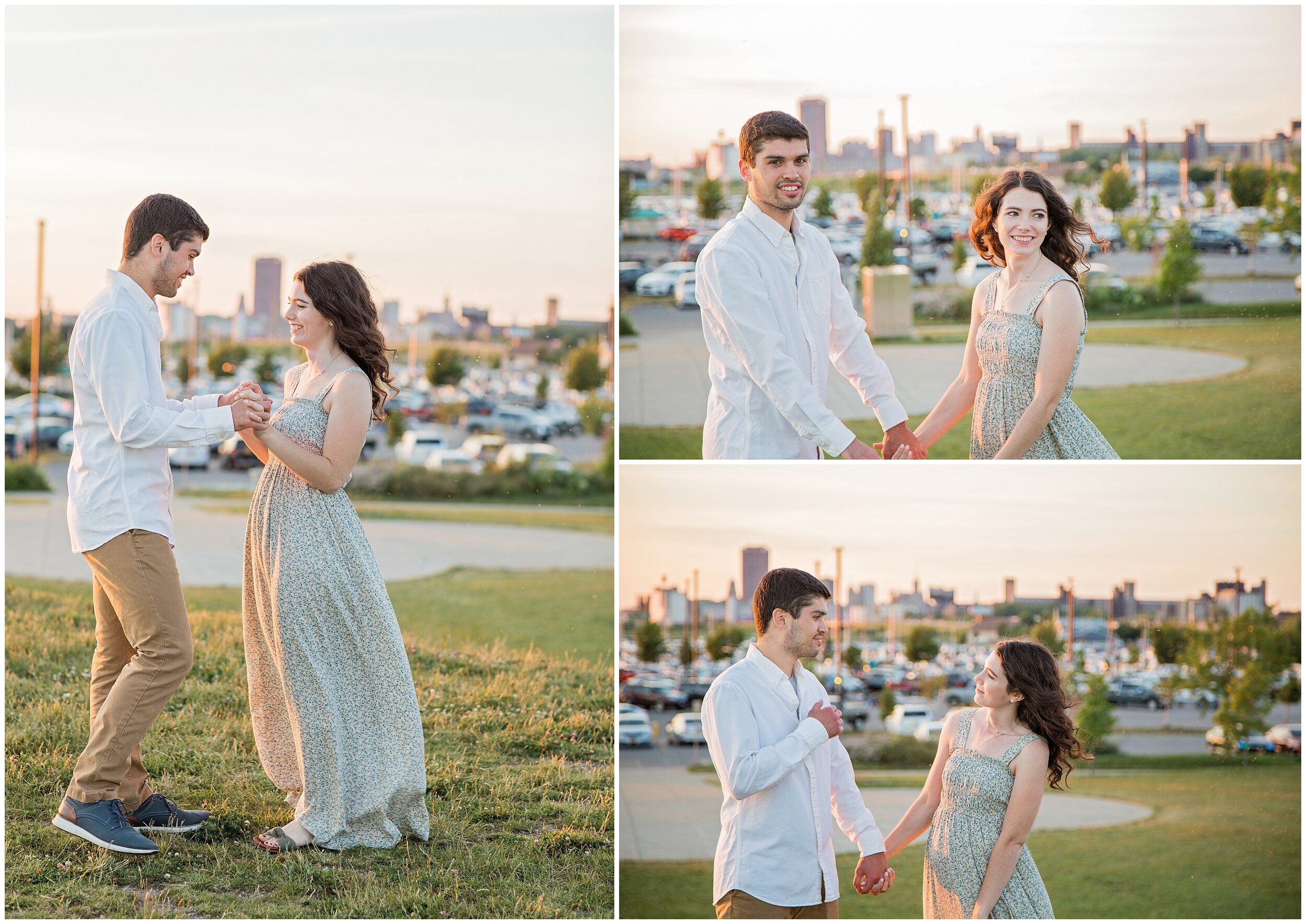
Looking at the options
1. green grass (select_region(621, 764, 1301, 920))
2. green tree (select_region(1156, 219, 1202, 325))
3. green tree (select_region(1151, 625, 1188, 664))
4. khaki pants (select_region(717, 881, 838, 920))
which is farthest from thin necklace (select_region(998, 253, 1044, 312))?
green tree (select_region(1156, 219, 1202, 325))

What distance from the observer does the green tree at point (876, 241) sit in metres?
14.8

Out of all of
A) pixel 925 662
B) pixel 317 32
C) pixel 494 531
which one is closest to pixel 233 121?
pixel 317 32

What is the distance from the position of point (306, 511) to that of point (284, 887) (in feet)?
3.61

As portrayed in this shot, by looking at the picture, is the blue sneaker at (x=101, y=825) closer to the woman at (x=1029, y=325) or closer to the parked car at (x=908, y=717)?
the woman at (x=1029, y=325)

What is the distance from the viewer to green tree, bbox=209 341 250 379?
26469mm

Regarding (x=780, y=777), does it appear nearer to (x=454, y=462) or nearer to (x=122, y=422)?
(x=122, y=422)

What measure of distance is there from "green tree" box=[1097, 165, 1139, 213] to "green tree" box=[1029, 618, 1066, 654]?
5122 millimetres

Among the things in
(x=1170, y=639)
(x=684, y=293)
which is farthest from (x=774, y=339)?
(x=1170, y=639)

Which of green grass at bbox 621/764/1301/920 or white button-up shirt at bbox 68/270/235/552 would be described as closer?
white button-up shirt at bbox 68/270/235/552

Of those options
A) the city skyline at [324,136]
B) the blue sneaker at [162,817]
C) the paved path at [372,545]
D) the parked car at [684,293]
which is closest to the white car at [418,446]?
the paved path at [372,545]

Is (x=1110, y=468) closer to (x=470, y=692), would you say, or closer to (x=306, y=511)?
(x=470, y=692)

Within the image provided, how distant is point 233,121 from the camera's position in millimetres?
15312

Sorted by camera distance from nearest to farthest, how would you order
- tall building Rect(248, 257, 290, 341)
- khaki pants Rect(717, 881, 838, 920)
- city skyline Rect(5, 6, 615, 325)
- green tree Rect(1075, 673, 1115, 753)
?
1. khaki pants Rect(717, 881, 838, 920)
2. green tree Rect(1075, 673, 1115, 753)
3. city skyline Rect(5, 6, 615, 325)
4. tall building Rect(248, 257, 290, 341)

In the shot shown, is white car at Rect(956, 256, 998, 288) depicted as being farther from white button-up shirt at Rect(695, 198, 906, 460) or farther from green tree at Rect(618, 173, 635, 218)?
white button-up shirt at Rect(695, 198, 906, 460)
